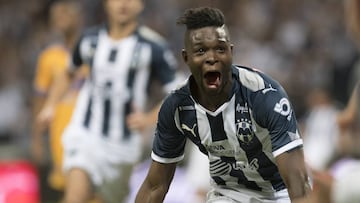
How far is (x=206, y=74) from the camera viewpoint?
5617 millimetres

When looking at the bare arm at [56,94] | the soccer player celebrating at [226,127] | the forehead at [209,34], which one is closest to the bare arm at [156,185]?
the soccer player celebrating at [226,127]

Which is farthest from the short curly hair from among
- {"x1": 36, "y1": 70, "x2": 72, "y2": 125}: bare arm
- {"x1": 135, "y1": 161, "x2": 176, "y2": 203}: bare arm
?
{"x1": 36, "y1": 70, "x2": 72, "y2": 125}: bare arm

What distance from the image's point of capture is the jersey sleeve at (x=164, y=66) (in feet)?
28.3

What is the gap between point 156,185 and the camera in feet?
19.8

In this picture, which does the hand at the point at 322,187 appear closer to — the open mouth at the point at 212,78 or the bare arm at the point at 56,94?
the open mouth at the point at 212,78

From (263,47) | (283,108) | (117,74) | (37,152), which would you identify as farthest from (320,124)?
(283,108)

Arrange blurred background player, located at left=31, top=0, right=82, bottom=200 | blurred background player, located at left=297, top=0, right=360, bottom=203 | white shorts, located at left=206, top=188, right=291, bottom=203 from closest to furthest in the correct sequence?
blurred background player, located at left=297, top=0, right=360, bottom=203, white shorts, located at left=206, top=188, right=291, bottom=203, blurred background player, located at left=31, top=0, right=82, bottom=200

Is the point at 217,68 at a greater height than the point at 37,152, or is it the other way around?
the point at 217,68

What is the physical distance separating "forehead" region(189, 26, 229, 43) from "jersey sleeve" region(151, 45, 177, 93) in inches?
118

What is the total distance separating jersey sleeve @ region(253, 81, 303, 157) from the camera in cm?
564

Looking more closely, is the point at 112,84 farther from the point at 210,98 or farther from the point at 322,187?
the point at 210,98

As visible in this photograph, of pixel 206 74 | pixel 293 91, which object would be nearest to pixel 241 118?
pixel 206 74

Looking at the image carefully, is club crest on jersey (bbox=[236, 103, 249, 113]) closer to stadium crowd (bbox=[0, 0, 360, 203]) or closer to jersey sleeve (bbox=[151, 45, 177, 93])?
jersey sleeve (bbox=[151, 45, 177, 93])

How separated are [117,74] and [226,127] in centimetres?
285
